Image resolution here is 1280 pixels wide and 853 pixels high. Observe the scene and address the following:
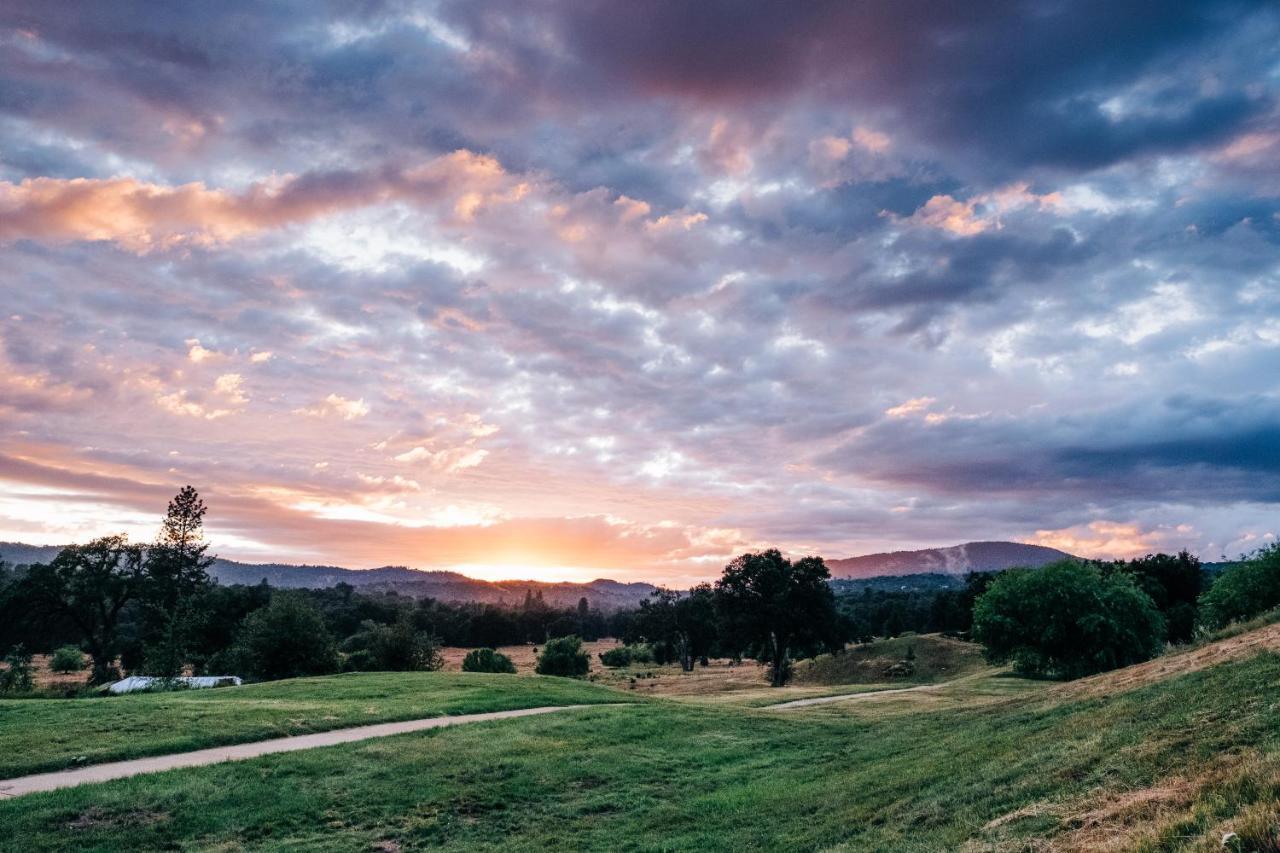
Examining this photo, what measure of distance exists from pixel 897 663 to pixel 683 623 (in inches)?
1509

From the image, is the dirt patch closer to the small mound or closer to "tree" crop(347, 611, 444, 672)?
"tree" crop(347, 611, 444, 672)

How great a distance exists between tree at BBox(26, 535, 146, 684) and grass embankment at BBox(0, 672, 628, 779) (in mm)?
55461

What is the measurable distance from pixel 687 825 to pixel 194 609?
6867 cm

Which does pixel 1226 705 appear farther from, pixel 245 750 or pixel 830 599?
pixel 830 599

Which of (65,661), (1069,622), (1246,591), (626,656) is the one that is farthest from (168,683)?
(626,656)

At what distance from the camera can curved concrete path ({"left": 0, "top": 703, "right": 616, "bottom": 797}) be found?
1456 centimetres

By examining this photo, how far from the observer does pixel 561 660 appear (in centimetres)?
7369

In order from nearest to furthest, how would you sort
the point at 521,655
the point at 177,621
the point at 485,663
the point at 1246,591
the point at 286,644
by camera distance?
the point at 1246,591 < the point at 286,644 < the point at 177,621 < the point at 485,663 < the point at 521,655

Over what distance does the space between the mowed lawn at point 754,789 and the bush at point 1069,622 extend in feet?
86.6

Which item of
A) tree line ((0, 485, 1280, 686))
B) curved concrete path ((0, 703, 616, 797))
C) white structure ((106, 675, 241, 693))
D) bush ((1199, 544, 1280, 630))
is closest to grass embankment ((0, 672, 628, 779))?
curved concrete path ((0, 703, 616, 797))

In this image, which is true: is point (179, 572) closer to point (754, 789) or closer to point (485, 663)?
point (485, 663)

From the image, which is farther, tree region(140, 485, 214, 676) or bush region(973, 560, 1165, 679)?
tree region(140, 485, 214, 676)

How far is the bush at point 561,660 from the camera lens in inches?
2891

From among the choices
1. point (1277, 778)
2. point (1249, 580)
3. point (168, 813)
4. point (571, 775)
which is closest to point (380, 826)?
point (168, 813)
